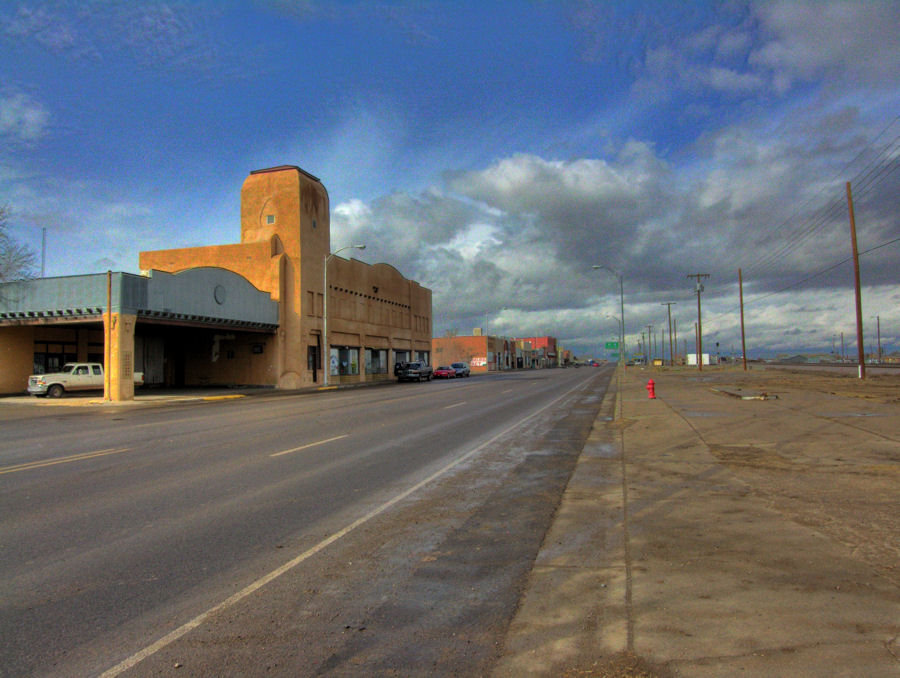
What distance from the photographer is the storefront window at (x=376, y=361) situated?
2094 inches

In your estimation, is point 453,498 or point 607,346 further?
point 607,346

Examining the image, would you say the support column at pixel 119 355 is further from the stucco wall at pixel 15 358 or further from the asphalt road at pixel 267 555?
the asphalt road at pixel 267 555

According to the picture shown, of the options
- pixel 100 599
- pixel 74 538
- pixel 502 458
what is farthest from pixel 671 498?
pixel 74 538

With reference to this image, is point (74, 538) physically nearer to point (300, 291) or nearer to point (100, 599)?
point (100, 599)

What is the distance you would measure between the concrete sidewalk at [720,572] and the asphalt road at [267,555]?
1.33ft

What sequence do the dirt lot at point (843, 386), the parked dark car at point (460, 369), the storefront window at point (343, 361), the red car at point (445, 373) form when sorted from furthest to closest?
the parked dark car at point (460, 369) → the red car at point (445, 373) → the storefront window at point (343, 361) → the dirt lot at point (843, 386)

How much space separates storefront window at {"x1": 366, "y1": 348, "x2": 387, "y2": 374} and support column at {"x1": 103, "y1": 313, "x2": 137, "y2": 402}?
2567 cm

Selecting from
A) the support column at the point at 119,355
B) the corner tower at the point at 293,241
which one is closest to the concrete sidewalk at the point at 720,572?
the support column at the point at 119,355

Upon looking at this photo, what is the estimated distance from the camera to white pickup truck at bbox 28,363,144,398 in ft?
98.7

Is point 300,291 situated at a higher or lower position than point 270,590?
higher

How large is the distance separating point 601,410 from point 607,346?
94610 mm

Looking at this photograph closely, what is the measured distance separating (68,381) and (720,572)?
33.9m

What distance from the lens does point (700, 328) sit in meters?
70.5

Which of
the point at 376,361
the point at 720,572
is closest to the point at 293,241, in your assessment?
the point at 376,361
